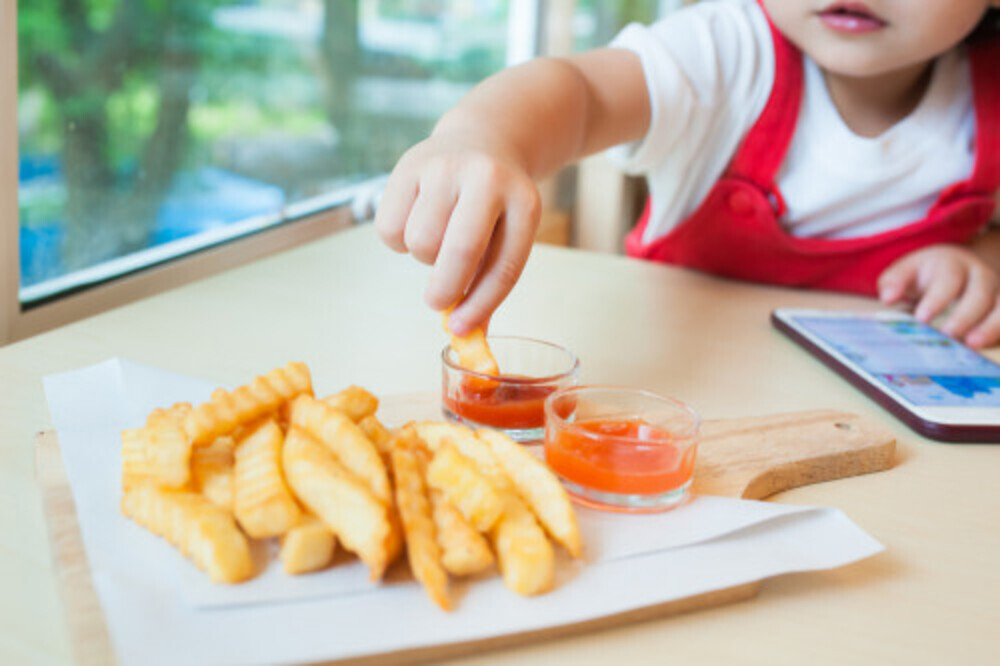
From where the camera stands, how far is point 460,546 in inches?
19.7

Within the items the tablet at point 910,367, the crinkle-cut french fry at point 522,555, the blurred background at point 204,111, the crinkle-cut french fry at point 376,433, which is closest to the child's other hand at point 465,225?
the crinkle-cut french fry at point 376,433

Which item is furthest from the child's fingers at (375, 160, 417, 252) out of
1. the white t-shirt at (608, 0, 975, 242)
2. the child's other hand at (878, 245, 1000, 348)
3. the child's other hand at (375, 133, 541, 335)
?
the child's other hand at (878, 245, 1000, 348)

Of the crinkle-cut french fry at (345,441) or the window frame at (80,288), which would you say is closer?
the crinkle-cut french fry at (345,441)

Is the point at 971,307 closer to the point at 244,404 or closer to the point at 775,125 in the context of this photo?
the point at 775,125

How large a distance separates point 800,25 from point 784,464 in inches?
27.2

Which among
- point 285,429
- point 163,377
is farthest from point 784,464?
point 163,377

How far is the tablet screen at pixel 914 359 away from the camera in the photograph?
34.2 inches

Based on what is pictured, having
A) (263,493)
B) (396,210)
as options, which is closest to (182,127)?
(396,210)

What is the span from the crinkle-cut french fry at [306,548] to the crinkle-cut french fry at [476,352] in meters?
0.23

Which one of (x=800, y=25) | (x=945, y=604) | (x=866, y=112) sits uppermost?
(x=800, y=25)

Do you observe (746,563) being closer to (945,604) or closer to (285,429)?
→ (945,604)

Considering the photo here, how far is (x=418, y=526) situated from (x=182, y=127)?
933mm

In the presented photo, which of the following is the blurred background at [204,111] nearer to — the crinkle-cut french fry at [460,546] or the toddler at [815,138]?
the toddler at [815,138]

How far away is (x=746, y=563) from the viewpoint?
56 centimetres
